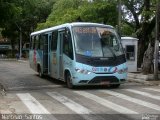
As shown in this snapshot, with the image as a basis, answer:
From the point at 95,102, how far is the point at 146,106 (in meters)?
1.77

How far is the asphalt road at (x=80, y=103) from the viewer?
11242mm

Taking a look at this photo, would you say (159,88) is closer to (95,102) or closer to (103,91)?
(103,91)

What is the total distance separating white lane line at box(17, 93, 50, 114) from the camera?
1198 cm

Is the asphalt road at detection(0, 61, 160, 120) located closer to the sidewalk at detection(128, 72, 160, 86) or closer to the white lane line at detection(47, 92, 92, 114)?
the white lane line at detection(47, 92, 92, 114)

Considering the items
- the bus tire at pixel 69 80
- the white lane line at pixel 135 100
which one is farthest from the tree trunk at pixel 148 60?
the white lane line at pixel 135 100

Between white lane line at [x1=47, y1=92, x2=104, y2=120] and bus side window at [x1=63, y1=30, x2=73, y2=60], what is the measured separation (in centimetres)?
267

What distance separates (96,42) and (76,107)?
5.57 metres

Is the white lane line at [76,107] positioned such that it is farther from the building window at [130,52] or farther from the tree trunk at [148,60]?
the building window at [130,52]

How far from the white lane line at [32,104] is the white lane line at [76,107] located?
815mm

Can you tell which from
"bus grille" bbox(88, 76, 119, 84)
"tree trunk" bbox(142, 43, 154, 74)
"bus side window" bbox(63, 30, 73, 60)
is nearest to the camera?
"bus grille" bbox(88, 76, 119, 84)

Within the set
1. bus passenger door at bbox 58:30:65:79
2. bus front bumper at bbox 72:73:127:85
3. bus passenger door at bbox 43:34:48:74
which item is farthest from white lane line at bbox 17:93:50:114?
bus passenger door at bbox 43:34:48:74

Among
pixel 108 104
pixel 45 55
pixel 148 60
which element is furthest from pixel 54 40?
pixel 108 104

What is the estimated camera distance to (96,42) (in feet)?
58.4

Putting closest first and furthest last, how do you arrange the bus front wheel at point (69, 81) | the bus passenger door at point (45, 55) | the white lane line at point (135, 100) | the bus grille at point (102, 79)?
the white lane line at point (135, 100) < the bus grille at point (102, 79) < the bus front wheel at point (69, 81) < the bus passenger door at point (45, 55)
